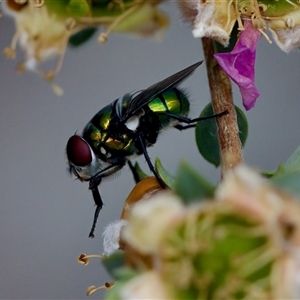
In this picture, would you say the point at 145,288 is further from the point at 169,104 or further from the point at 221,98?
the point at 169,104

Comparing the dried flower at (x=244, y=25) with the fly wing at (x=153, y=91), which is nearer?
the dried flower at (x=244, y=25)

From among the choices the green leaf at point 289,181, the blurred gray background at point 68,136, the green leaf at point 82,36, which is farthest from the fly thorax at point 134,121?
the blurred gray background at point 68,136

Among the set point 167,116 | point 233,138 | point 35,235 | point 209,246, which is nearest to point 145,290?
point 209,246

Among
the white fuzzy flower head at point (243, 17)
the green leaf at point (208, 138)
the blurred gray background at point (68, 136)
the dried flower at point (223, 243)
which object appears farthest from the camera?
the blurred gray background at point (68, 136)

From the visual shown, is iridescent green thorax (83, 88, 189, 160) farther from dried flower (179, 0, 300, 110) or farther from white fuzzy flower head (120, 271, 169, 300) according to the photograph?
white fuzzy flower head (120, 271, 169, 300)

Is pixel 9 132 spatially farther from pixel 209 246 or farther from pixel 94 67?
pixel 209 246

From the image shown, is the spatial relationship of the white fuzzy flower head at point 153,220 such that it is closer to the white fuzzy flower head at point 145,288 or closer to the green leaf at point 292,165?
the white fuzzy flower head at point 145,288
